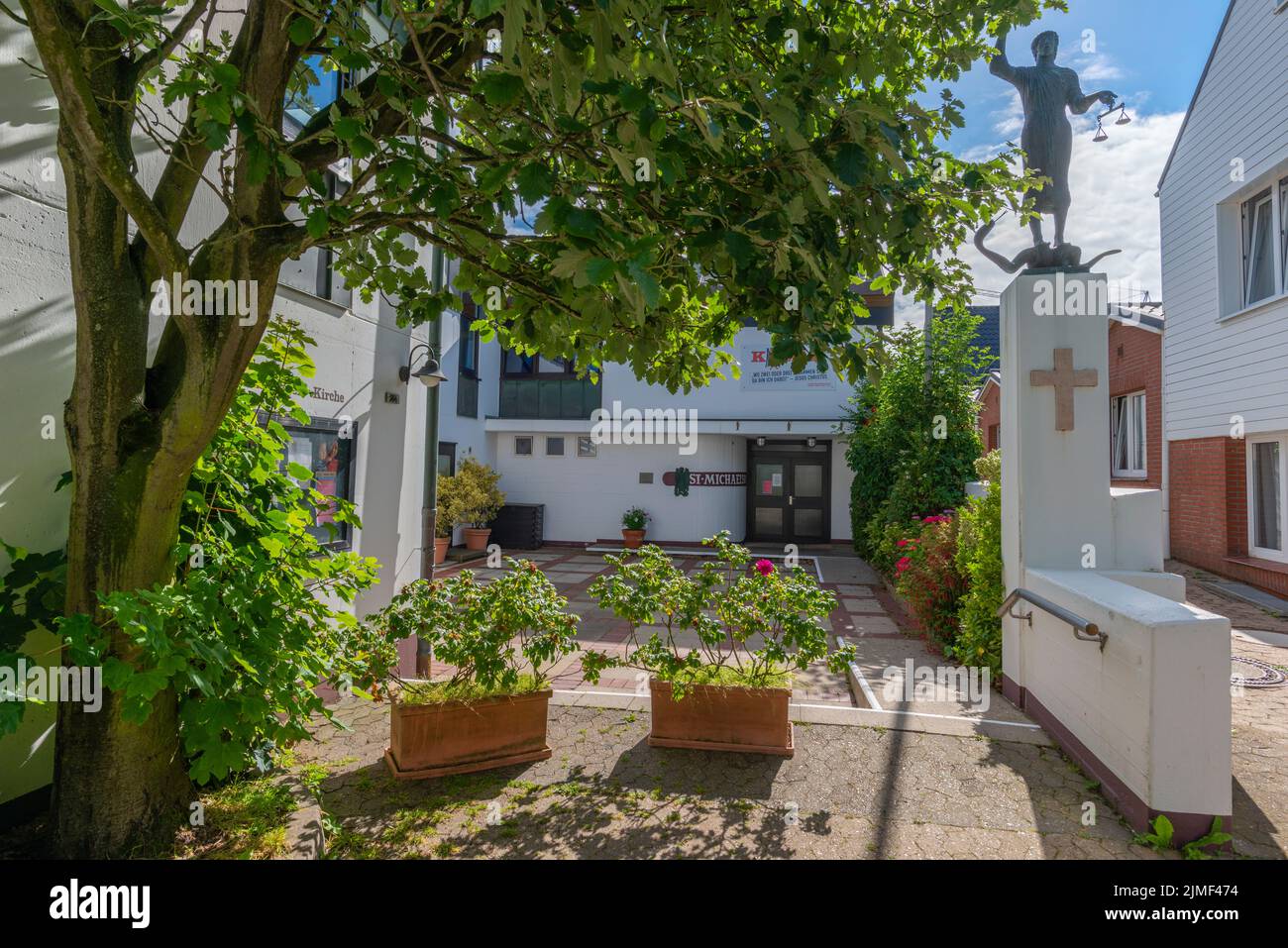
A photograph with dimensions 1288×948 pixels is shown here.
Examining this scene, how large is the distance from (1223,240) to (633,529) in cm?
1138

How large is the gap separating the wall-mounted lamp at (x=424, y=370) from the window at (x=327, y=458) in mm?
898

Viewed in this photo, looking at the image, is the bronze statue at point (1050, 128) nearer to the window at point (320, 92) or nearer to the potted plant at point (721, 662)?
the potted plant at point (721, 662)

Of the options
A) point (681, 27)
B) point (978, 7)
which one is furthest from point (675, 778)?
point (978, 7)

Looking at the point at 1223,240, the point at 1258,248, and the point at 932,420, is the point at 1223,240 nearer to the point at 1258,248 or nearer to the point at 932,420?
the point at 1258,248

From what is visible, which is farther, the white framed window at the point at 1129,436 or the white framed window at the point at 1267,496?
the white framed window at the point at 1129,436

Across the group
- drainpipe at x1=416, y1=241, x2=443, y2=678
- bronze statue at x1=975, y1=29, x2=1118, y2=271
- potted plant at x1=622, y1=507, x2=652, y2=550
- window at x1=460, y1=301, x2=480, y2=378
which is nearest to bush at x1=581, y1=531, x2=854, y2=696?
drainpipe at x1=416, y1=241, x2=443, y2=678

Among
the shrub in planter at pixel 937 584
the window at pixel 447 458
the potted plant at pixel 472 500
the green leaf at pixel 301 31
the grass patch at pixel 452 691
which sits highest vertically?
the green leaf at pixel 301 31

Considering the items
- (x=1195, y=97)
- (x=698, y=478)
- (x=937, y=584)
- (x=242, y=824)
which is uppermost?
(x=1195, y=97)

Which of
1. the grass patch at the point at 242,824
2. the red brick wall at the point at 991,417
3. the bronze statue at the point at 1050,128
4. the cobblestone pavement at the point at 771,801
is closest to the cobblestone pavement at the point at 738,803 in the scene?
the cobblestone pavement at the point at 771,801

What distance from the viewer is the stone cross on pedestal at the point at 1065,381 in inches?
183


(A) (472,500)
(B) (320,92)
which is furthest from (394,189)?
(A) (472,500)

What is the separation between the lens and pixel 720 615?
164 inches

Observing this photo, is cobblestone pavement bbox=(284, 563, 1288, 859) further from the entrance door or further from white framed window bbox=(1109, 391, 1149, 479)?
the entrance door

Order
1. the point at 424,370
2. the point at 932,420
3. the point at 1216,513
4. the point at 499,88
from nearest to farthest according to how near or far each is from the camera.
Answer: the point at 499,88
the point at 424,370
the point at 932,420
the point at 1216,513
